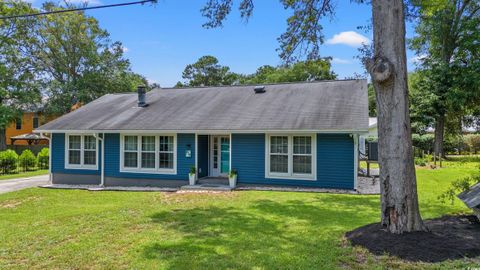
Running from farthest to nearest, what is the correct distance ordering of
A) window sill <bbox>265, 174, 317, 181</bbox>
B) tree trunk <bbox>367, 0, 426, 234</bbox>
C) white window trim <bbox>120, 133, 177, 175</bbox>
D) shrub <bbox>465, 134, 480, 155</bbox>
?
1. shrub <bbox>465, 134, 480, 155</bbox>
2. white window trim <bbox>120, 133, 177, 175</bbox>
3. window sill <bbox>265, 174, 317, 181</bbox>
4. tree trunk <bbox>367, 0, 426, 234</bbox>

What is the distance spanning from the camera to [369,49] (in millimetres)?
9516

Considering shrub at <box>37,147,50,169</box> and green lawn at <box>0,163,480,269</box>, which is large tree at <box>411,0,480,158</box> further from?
shrub at <box>37,147,50,169</box>

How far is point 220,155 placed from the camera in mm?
14547

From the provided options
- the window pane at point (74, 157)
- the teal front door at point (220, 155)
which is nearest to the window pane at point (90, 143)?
the window pane at point (74, 157)

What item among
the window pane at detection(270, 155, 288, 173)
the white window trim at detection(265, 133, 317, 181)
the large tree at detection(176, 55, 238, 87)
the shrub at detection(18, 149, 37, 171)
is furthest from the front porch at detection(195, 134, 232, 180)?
the large tree at detection(176, 55, 238, 87)

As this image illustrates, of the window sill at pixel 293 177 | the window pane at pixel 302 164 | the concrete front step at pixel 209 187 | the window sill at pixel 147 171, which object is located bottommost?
the concrete front step at pixel 209 187

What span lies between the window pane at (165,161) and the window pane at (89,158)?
3.17 metres

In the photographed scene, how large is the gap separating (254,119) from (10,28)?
94.1 ft

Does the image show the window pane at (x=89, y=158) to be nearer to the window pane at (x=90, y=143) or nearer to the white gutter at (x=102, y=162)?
the window pane at (x=90, y=143)

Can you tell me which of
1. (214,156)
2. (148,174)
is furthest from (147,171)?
(214,156)

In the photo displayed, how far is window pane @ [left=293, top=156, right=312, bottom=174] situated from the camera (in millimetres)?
12422

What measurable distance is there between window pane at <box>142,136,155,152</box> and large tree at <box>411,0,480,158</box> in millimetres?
19744

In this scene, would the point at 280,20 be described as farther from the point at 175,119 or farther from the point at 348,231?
the point at 348,231

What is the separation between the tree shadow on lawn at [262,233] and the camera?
5.03 meters
